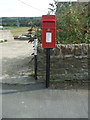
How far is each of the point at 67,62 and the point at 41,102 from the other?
5.12ft

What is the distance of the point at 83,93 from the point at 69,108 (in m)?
0.86

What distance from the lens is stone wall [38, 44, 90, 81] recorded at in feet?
16.1

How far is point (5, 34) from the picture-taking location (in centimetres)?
1594

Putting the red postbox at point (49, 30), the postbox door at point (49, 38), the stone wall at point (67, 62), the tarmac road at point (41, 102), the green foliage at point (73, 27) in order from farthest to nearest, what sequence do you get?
the green foliage at point (73, 27), the stone wall at point (67, 62), the postbox door at point (49, 38), the red postbox at point (49, 30), the tarmac road at point (41, 102)

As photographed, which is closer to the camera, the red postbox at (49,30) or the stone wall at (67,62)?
the red postbox at (49,30)

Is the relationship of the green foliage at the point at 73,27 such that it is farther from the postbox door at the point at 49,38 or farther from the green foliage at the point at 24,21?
the postbox door at the point at 49,38

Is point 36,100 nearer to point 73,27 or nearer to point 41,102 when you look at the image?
point 41,102

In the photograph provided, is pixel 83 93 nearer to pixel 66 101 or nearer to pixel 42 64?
pixel 66 101

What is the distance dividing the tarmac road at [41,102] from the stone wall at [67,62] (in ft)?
1.92

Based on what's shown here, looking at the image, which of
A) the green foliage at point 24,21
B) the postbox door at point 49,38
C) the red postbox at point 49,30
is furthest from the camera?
the green foliage at point 24,21

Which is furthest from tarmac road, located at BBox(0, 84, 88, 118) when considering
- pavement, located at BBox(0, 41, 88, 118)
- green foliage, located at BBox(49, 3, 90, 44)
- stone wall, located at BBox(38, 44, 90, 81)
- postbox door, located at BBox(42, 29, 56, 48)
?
green foliage, located at BBox(49, 3, 90, 44)

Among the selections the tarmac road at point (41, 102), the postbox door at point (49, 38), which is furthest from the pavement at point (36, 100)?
the postbox door at point (49, 38)

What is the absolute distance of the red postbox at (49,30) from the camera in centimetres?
434

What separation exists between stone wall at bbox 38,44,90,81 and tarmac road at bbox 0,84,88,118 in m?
0.59
